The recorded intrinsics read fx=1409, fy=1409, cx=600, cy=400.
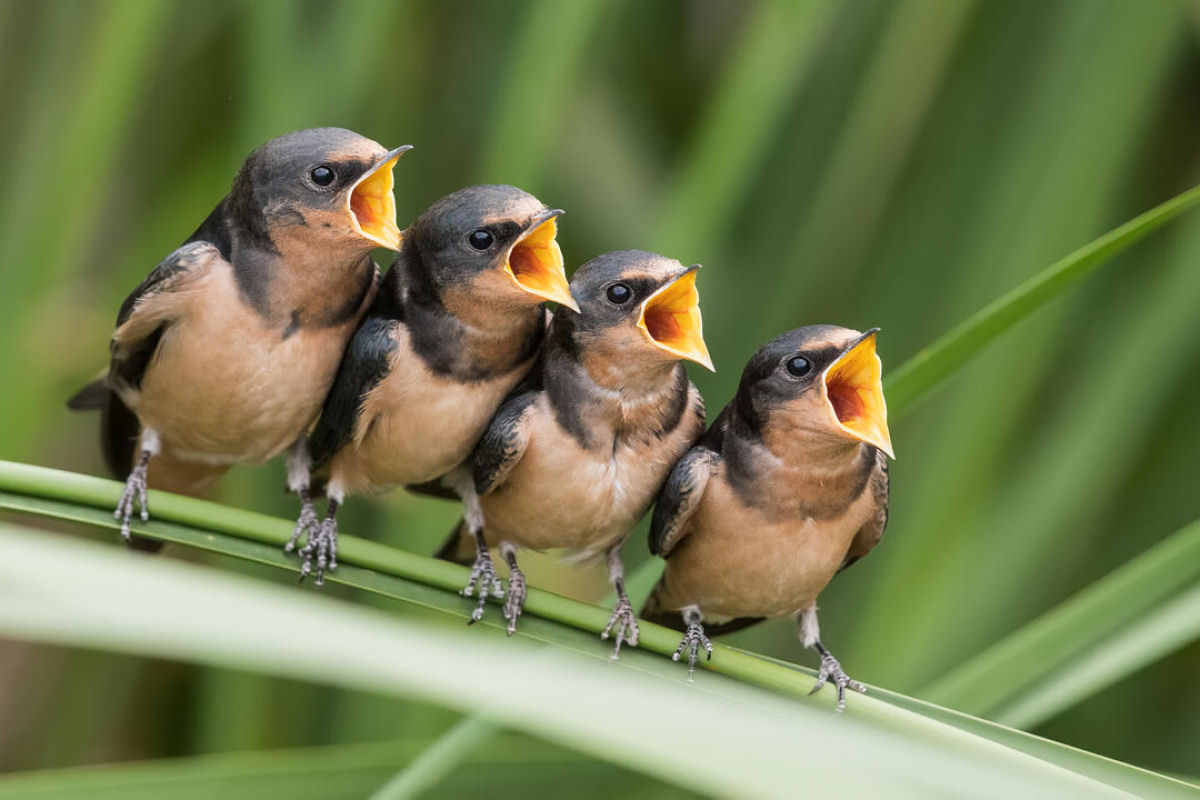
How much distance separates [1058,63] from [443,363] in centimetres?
101

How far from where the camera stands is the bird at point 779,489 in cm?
148

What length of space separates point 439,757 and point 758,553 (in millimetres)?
485

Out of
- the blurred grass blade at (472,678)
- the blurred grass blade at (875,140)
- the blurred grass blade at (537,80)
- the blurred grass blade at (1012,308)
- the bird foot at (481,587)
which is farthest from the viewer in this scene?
the blurred grass blade at (875,140)

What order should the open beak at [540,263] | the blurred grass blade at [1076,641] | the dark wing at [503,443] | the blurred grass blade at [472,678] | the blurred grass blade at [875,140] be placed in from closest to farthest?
1. the blurred grass blade at [472,678]
2. the blurred grass blade at [1076,641]
3. the open beak at [540,263]
4. the dark wing at [503,443]
5. the blurred grass blade at [875,140]

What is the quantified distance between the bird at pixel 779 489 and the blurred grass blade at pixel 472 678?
706mm

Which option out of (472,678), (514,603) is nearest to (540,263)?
(514,603)

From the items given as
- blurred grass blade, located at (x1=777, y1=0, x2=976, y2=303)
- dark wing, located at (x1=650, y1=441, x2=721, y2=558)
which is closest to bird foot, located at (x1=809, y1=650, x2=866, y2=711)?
dark wing, located at (x1=650, y1=441, x2=721, y2=558)

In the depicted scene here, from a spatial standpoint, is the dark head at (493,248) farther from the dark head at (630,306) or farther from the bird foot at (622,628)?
the bird foot at (622,628)

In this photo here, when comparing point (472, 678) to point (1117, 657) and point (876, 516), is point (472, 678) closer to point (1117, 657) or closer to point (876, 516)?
point (1117, 657)

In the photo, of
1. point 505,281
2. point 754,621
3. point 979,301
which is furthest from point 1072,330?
point 505,281

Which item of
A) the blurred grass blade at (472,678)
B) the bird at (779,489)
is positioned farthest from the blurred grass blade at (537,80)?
the blurred grass blade at (472,678)

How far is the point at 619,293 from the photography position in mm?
1478

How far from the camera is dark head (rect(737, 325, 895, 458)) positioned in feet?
4.72

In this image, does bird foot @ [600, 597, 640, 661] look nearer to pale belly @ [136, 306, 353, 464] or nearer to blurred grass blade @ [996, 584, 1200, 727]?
blurred grass blade @ [996, 584, 1200, 727]
